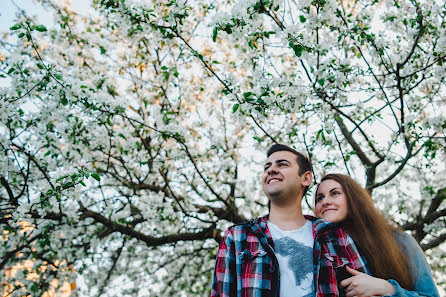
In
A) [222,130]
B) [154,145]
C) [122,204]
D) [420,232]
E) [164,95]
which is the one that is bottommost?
[420,232]

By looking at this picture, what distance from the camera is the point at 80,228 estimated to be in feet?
19.0

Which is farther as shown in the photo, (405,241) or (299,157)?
(299,157)

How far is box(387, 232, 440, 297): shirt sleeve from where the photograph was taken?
1899mm

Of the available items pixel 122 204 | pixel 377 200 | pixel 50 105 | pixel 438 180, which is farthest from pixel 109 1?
pixel 438 180

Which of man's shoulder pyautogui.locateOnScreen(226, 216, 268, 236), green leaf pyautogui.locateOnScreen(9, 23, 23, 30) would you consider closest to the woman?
man's shoulder pyautogui.locateOnScreen(226, 216, 268, 236)

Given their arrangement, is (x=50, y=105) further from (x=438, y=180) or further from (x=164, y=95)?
(x=438, y=180)

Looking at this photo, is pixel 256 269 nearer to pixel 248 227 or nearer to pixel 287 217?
pixel 248 227

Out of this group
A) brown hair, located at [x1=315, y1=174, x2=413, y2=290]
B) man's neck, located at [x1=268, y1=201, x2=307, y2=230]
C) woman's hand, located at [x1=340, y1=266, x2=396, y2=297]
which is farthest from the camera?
man's neck, located at [x1=268, y1=201, x2=307, y2=230]

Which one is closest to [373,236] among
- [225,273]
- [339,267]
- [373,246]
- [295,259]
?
[373,246]

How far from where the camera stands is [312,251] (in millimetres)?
2051

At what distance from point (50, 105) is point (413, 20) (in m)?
4.27

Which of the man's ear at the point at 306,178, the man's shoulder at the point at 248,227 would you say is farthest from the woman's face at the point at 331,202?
the man's shoulder at the point at 248,227

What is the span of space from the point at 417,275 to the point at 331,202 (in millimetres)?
701

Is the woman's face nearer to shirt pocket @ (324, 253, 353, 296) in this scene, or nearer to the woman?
the woman
